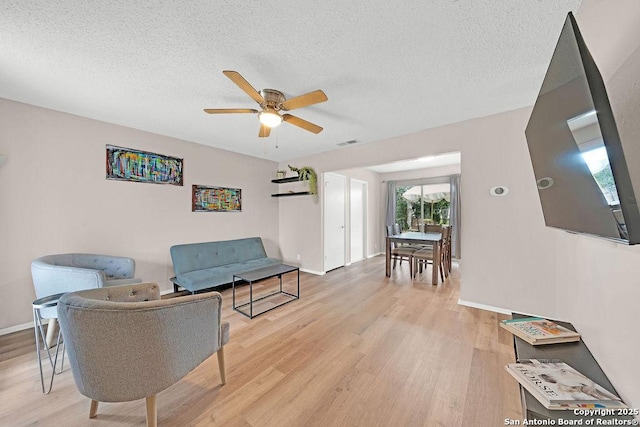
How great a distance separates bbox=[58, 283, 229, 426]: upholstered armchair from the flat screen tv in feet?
5.95

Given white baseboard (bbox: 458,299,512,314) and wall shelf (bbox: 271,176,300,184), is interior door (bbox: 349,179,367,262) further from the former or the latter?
white baseboard (bbox: 458,299,512,314)

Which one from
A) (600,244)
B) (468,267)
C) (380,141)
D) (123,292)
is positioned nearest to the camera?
(600,244)

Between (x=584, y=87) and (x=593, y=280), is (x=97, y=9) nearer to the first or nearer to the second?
(x=584, y=87)

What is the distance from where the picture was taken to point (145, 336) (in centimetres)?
114

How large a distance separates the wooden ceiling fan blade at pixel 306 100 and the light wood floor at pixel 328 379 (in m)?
2.16

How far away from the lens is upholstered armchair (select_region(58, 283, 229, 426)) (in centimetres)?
110

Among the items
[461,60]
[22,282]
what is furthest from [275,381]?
[22,282]

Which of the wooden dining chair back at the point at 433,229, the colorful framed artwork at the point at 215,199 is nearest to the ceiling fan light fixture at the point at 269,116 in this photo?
the colorful framed artwork at the point at 215,199

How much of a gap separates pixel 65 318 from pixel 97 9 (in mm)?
1736

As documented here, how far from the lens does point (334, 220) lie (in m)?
4.84

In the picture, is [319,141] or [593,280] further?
[319,141]

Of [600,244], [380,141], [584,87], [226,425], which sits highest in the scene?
[380,141]

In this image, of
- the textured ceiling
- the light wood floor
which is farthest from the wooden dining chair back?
the textured ceiling

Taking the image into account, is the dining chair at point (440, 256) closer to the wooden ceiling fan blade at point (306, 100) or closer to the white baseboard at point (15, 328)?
the wooden ceiling fan blade at point (306, 100)
